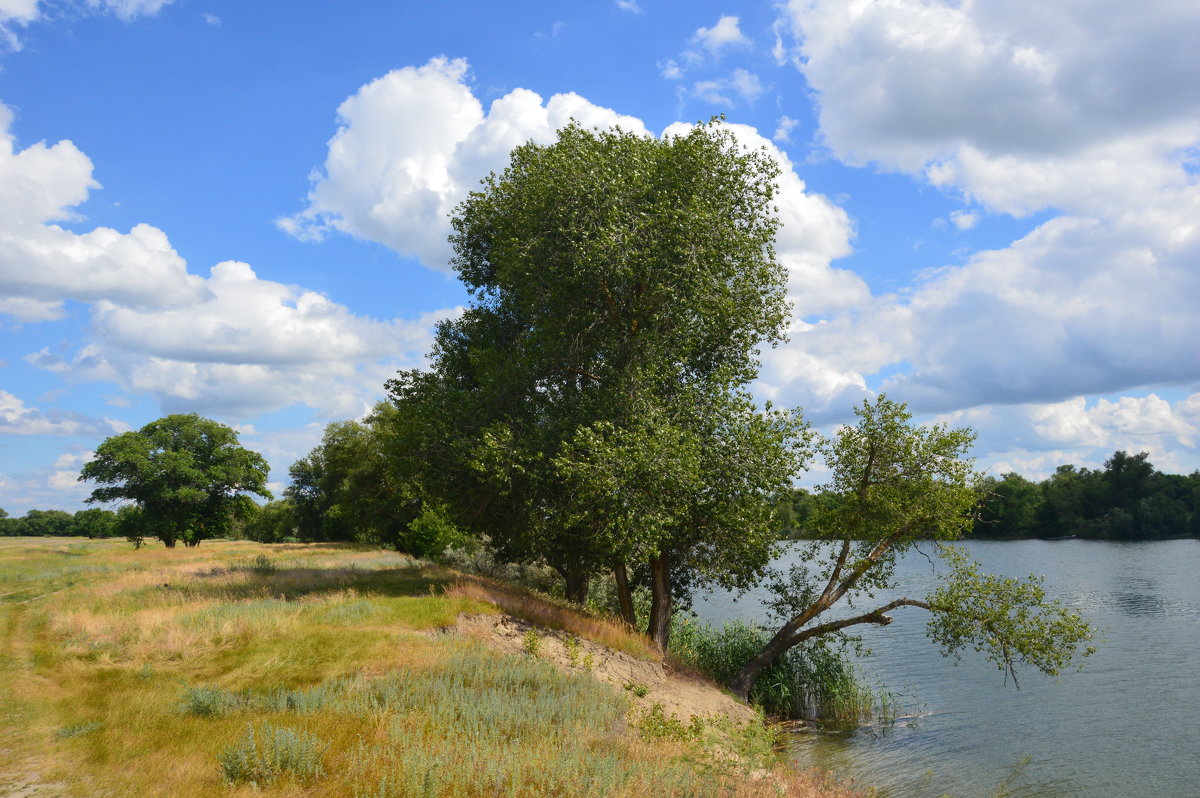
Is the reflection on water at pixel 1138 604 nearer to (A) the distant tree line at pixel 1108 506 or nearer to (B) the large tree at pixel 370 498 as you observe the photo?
(B) the large tree at pixel 370 498

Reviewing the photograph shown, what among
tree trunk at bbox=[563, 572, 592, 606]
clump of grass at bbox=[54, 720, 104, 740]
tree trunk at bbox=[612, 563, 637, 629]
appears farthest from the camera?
tree trunk at bbox=[563, 572, 592, 606]

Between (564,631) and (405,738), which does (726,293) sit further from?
(405,738)

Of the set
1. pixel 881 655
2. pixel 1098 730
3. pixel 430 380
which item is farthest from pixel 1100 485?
pixel 430 380

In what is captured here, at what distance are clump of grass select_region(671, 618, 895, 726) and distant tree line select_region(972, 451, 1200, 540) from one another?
117911mm

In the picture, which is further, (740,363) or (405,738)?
(740,363)

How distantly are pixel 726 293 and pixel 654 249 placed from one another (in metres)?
3.05

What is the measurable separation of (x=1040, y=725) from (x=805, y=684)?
25.7 feet

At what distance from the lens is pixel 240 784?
34.0 ft

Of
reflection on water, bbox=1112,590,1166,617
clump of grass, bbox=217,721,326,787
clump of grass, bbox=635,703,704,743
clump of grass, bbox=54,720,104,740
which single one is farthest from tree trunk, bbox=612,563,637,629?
reflection on water, bbox=1112,590,1166,617

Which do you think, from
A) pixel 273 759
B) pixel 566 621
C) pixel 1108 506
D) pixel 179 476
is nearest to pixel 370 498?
pixel 179 476

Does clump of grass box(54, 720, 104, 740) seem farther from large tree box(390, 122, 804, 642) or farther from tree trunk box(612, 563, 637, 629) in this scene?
tree trunk box(612, 563, 637, 629)

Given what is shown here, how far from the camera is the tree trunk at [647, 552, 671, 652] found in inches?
1101

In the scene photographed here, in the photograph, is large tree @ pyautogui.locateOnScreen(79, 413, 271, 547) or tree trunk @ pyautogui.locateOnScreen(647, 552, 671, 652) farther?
large tree @ pyautogui.locateOnScreen(79, 413, 271, 547)

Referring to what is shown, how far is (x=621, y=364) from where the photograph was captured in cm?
2655
